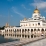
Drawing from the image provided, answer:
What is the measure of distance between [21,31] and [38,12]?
13.7 meters

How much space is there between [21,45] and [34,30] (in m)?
39.8

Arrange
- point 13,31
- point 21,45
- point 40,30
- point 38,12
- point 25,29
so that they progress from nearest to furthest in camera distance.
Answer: point 21,45 → point 40,30 → point 25,29 → point 13,31 → point 38,12

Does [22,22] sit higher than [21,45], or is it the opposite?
[22,22]

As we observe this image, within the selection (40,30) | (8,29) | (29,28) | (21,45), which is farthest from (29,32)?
(21,45)

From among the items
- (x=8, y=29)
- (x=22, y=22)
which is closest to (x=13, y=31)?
(x=8, y=29)

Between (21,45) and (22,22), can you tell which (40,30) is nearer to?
(22,22)

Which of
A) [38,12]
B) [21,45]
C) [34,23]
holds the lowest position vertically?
[21,45]

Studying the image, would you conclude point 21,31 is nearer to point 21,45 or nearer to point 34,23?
point 34,23

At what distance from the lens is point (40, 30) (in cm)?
5141

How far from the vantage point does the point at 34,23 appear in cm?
5781

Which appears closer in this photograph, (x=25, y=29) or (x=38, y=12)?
(x=25, y=29)

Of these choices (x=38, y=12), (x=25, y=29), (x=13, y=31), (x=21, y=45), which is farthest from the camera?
(x=38, y=12)

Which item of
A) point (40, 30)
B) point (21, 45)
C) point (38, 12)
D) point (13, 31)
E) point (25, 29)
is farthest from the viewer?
point (38, 12)

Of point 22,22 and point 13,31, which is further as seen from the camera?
point 22,22
